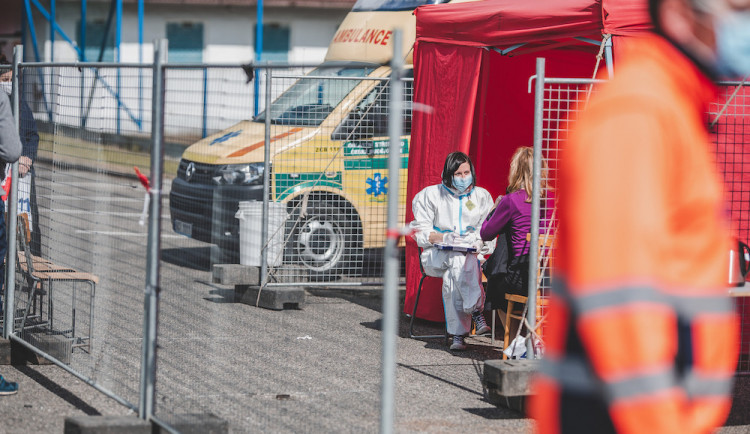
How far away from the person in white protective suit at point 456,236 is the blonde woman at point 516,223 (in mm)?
336

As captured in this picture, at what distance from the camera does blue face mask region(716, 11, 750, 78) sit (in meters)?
1.50

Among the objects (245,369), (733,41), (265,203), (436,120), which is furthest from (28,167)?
(733,41)

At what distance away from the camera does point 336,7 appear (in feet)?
88.9

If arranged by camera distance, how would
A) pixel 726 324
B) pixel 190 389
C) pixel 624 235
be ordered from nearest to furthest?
pixel 624 235 → pixel 726 324 → pixel 190 389

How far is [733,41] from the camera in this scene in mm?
1514

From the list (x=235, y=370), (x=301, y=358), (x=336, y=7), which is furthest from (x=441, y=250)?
(x=336, y=7)

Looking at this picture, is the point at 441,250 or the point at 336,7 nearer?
the point at 441,250

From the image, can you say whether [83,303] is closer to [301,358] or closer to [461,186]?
[301,358]

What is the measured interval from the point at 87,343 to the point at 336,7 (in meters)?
21.2

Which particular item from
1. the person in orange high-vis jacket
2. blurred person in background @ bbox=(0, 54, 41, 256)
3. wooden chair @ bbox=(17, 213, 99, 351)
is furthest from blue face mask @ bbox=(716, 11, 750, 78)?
blurred person in background @ bbox=(0, 54, 41, 256)

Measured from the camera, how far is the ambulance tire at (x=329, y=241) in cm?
988

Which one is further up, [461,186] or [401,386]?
[461,186]

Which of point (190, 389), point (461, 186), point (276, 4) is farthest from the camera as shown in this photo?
point (276, 4)

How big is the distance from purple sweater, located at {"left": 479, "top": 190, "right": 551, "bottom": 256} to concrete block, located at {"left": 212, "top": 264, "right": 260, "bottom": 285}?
281 cm
